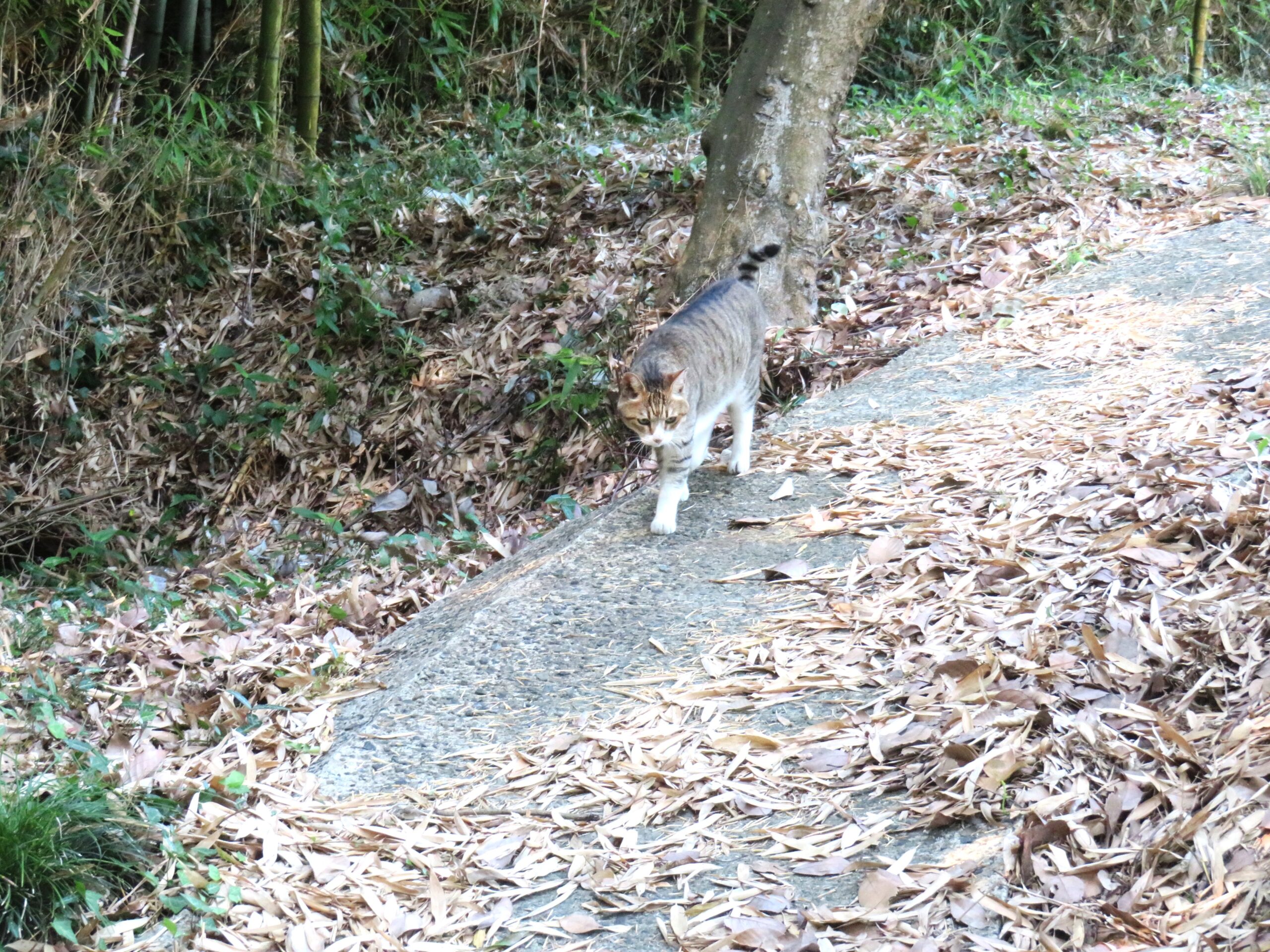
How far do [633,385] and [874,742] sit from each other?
1833mm

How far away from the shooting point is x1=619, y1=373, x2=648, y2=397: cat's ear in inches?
169

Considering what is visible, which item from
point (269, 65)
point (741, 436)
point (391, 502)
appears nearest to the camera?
point (741, 436)

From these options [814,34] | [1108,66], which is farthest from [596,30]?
[1108,66]

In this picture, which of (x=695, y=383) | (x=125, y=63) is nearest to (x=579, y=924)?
(x=695, y=383)

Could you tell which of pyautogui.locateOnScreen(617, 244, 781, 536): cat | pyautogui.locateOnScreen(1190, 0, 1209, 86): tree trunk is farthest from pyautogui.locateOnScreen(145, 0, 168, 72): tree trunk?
pyautogui.locateOnScreen(1190, 0, 1209, 86): tree trunk

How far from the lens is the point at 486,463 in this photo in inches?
231

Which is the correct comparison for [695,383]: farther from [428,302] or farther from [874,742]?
[428,302]

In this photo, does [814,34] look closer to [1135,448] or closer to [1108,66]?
[1135,448]

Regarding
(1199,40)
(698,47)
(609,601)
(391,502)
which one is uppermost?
(1199,40)

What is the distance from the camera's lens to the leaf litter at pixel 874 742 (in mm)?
2361

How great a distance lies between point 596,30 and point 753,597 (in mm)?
6837

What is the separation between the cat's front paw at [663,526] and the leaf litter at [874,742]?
497mm

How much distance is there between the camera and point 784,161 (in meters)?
6.08

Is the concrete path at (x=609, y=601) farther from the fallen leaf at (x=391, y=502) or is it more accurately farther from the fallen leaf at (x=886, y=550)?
the fallen leaf at (x=391, y=502)
